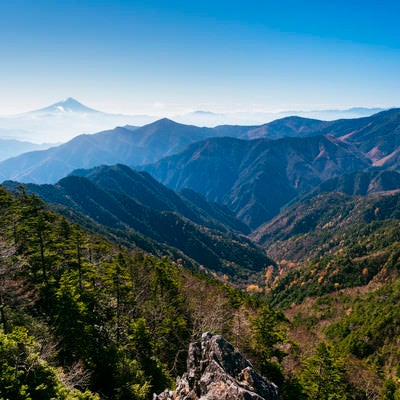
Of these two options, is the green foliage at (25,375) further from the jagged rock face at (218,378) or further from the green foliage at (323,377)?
the green foliage at (323,377)

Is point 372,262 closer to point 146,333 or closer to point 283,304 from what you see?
point 283,304

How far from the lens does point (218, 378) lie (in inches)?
942

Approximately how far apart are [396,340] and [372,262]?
9963cm

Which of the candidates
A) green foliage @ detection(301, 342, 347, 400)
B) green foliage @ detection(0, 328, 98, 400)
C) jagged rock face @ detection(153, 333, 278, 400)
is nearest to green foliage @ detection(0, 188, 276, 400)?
green foliage @ detection(0, 328, 98, 400)

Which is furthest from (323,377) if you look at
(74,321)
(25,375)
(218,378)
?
(25,375)

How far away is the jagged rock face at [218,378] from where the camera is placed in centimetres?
2223

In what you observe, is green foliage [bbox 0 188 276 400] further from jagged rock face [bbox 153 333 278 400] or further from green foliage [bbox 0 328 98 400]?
jagged rock face [bbox 153 333 278 400]

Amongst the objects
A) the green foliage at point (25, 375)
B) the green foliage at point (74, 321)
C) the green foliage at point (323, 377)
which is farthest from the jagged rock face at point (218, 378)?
the green foliage at point (323, 377)

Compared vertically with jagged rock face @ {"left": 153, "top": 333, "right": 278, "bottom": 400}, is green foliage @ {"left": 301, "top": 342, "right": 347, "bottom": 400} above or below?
below

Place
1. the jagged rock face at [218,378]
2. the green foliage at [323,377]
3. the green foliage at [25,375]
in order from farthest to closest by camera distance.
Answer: the green foliage at [323,377] → the jagged rock face at [218,378] → the green foliage at [25,375]

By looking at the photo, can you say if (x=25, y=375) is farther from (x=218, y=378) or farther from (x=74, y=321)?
(x=218, y=378)

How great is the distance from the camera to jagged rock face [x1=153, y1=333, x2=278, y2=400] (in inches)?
875

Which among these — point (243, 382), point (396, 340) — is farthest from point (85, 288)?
point (396, 340)

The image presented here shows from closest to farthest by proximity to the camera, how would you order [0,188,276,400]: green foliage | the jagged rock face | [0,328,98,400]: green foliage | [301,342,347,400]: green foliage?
[0,328,98,400]: green foliage, the jagged rock face, [0,188,276,400]: green foliage, [301,342,347,400]: green foliage
